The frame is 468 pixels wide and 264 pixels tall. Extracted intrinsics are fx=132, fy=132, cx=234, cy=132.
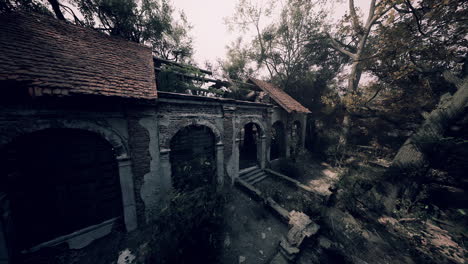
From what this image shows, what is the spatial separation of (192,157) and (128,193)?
7.57ft

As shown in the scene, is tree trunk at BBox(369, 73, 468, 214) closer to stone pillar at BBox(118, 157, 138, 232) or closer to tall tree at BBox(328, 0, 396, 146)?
tall tree at BBox(328, 0, 396, 146)

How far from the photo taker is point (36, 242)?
336cm

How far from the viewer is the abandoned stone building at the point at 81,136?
9.50 feet

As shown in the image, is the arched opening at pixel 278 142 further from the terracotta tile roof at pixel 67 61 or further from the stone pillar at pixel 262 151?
the terracotta tile roof at pixel 67 61

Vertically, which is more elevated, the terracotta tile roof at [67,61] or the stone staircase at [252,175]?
the terracotta tile roof at [67,61]

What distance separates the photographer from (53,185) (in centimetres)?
337

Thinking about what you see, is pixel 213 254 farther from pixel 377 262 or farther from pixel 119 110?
pixel 119 110

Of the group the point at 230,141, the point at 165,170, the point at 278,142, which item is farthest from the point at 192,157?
the point at 278,142

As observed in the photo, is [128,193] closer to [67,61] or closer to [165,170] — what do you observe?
[165,170]

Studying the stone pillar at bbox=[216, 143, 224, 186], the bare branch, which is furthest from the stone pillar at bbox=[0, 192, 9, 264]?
the bare branch

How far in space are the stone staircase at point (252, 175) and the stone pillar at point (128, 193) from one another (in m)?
4.78

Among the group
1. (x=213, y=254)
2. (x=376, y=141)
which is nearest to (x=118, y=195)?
(x=213, y=254)

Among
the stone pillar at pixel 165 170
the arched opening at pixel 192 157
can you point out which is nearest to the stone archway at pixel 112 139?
the stone pillar at pixel 165 170

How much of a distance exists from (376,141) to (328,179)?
5110 millimetres
